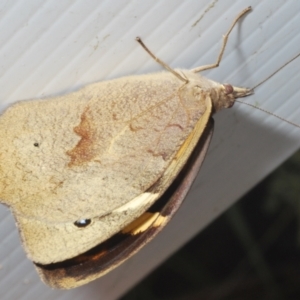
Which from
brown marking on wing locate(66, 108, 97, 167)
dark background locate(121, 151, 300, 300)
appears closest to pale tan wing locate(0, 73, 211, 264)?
brown marking on wing locate(66, 108, 97, 167)

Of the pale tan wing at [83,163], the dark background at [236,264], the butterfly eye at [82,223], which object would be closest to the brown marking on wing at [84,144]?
the pale tan wing at [83,163]

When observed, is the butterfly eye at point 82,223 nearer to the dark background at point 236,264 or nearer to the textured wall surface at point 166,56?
the textured wall surface at point 166,56

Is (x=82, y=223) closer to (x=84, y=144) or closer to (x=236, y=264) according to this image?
(x=84, y=144)

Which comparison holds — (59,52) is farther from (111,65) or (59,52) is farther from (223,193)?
(223,193)

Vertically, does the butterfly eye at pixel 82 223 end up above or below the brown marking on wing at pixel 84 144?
→ below

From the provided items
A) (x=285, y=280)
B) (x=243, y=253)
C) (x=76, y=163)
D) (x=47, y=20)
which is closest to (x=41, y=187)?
(x=76, y=163)

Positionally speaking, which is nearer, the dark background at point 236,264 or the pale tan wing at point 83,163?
the pale tan wing at point 83,163

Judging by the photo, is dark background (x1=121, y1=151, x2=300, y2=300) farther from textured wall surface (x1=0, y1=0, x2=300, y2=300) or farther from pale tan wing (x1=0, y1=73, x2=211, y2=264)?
pale tan wing (x1=0, y1=73, x2=211, y2=264)
